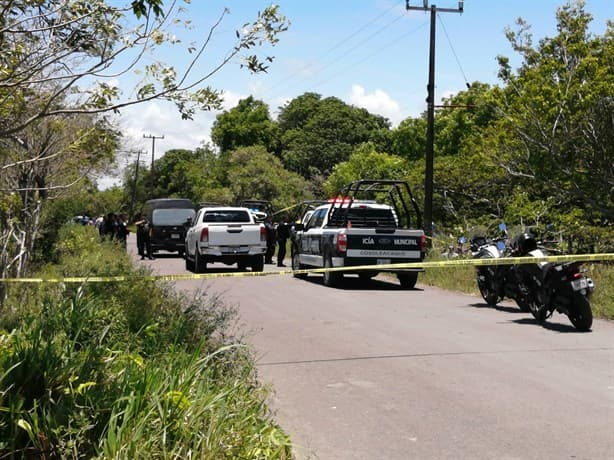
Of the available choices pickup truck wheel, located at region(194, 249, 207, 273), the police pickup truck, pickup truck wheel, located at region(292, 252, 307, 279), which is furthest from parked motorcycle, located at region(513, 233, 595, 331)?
pickup truck wheel, located at region(194, 249, 207, 273)

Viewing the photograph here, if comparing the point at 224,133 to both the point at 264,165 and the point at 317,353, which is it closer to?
the point at 264,165

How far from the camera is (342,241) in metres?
17.8

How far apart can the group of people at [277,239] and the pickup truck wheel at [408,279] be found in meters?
9.25

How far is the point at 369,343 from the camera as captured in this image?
10.4 meters

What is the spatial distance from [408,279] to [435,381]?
424 inches

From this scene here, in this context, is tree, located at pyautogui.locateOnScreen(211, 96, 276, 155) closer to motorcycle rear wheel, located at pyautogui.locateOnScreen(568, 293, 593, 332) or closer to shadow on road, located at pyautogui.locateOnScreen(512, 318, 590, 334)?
shadow on road, located at pyautogui.locateOnScreen(512, 318, 590, 334)

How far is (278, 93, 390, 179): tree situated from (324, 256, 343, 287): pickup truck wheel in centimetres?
5152

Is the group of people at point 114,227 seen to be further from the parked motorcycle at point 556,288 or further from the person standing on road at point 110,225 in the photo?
the parked motorcycle at point 556,288

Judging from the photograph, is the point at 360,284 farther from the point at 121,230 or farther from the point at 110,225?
the point at 121,230

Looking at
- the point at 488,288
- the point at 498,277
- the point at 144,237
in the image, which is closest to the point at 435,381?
the point at 498,277

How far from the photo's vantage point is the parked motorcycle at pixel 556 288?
36.3 ft

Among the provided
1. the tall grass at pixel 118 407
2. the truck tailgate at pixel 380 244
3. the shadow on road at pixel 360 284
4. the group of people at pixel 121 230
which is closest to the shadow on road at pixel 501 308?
the truck tailgate at pixel 380 244

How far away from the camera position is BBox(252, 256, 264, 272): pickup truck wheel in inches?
931

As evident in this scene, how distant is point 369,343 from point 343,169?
48.0 meters
